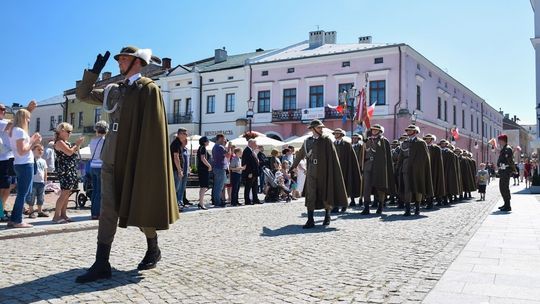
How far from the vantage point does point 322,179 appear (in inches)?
341

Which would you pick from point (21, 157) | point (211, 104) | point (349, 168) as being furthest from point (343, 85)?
point (21, 157)

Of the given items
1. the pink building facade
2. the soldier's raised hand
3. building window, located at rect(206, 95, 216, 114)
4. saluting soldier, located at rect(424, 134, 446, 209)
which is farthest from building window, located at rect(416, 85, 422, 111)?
the soldier's raised hand

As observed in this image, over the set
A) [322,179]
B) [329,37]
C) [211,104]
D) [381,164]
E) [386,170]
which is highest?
[329,37]

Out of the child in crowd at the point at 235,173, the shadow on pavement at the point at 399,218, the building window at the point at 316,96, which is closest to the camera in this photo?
the shadow on pavement at the point at 399,218

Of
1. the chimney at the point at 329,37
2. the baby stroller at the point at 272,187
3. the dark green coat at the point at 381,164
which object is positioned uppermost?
the chimney at the point at 329,37

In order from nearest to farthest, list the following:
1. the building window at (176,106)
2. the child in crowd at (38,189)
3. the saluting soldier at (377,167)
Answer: the child in crowd at (38,189), the saluting soldier at (377,167), the building window at (176,106)

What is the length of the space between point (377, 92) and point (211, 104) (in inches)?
557

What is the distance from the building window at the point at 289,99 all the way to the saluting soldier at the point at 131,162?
32591 millimetres

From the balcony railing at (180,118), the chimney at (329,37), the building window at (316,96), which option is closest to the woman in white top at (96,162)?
→ the building window at (316,96)

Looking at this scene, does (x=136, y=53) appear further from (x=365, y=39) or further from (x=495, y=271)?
(x=365, y=39)

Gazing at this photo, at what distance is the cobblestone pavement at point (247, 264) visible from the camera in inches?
158

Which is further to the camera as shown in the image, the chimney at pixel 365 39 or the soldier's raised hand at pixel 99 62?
the chimney at pixel 365 39

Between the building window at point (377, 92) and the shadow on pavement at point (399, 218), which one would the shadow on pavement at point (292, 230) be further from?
the building window at point (377, 92)

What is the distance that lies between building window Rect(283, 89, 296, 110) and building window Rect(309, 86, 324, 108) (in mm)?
1411
